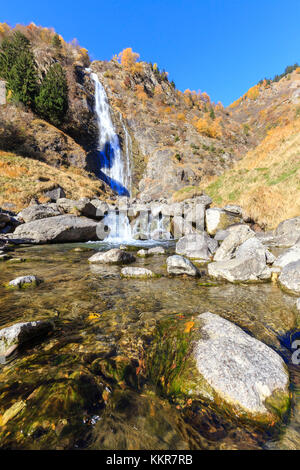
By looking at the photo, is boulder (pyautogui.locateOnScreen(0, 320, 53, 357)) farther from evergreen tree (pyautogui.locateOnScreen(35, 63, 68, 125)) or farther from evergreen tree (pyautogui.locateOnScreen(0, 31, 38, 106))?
evergreen tree (pyautogui.locateOnScreen(0, 31, 38, 106))

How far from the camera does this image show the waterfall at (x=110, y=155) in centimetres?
3612

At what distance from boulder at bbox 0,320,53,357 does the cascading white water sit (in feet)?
112

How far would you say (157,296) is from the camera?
4148mm

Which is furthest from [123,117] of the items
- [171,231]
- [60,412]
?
[60,412]

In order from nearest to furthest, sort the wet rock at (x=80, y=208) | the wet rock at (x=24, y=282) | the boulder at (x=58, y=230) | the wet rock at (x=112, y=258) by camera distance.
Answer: the wet rock at (x=24, y=282)
the wet rock at (x=112, y=258)
the boulder at (x=58, y=230)
the wet rock at (x=80, y=208)

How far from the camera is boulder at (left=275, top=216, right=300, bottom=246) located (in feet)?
26.8

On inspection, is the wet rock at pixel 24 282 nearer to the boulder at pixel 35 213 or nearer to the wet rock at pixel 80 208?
the boulder at pixel 35 213

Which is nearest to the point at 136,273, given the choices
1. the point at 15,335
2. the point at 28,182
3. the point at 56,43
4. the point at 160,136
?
the point at 15,335

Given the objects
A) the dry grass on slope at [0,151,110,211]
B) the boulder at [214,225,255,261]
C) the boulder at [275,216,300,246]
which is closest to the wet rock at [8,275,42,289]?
the boulder at [214,225,255,261]

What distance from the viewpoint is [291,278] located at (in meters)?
4.21

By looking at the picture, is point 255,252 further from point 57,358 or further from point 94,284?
point 57,358

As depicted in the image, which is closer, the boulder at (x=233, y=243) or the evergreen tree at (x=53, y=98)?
the boulder at (x=233, y=243)

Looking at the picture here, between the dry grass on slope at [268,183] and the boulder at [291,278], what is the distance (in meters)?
6.29

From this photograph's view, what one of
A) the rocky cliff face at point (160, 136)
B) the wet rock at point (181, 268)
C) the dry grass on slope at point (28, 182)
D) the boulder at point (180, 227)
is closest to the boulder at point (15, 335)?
the wet rock at point (181, 268)
